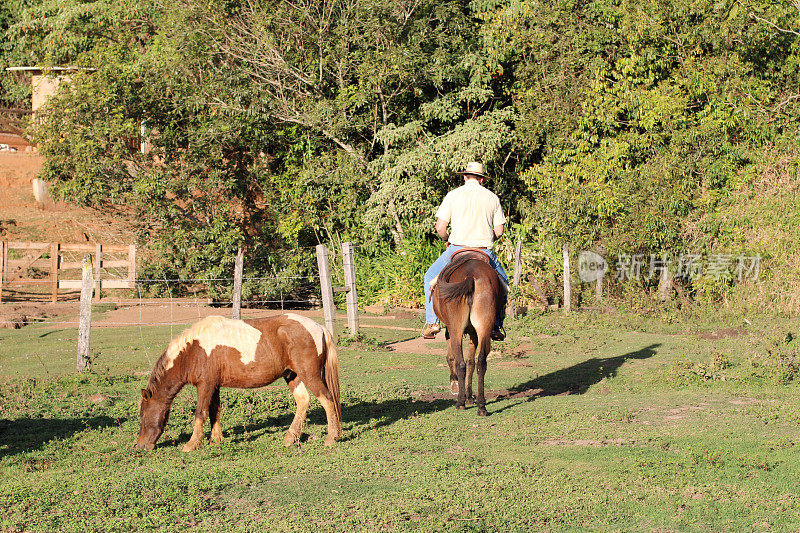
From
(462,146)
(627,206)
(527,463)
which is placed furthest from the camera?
(462,146)

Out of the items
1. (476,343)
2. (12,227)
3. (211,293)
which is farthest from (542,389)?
(12,227)

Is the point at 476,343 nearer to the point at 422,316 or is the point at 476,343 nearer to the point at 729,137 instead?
the point at 422,316

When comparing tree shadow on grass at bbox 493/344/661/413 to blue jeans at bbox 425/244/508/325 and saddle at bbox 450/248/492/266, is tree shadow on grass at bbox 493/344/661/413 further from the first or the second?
saddle at bbox 450/248/492/266

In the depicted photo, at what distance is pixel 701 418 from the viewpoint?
8.41 meters

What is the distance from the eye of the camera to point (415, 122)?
71.4 ft

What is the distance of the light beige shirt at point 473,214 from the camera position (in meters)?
9.49

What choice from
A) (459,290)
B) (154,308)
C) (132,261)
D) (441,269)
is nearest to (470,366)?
(459,290)

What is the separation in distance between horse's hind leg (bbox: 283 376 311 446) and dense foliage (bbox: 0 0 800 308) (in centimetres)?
1316

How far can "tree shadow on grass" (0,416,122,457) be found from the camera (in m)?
7.89

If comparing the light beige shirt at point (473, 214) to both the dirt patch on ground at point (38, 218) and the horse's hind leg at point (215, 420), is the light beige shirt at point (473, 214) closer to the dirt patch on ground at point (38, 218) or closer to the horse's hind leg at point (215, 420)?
the horse's hind leg at point (215, 420)

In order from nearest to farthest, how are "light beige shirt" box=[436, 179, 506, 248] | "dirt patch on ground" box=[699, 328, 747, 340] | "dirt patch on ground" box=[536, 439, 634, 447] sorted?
"dirt patch on ground" box=[536, 439, 634, 447] < "light beige shirt" box=[436, 179, 506, 248] < "dirt patch on ground" box=[699, 328, 747, 340]

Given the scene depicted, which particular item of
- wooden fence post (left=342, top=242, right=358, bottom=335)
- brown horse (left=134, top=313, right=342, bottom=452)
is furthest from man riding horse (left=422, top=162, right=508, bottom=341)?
wooden fence post (left=342, top=242, right=358, bottom=335)

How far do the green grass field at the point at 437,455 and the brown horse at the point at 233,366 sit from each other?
282 mm

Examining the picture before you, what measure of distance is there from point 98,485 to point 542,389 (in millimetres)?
6212
